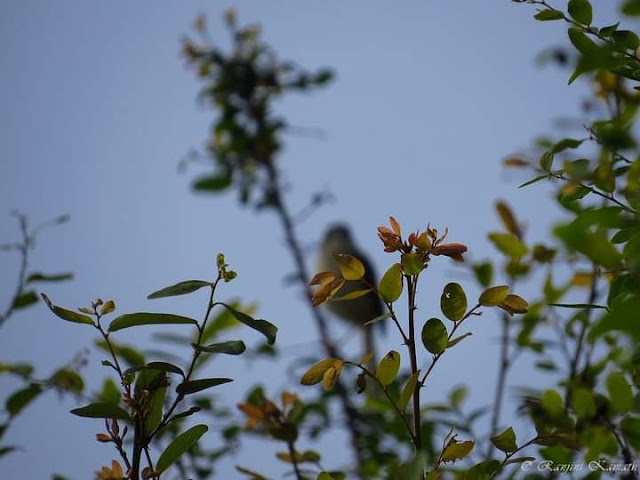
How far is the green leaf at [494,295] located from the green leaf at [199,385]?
1.10 feet

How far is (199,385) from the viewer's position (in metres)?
0.90

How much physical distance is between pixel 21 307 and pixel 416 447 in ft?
3.46

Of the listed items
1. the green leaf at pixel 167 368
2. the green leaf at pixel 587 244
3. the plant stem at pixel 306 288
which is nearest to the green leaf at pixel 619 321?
the green leaf at pixel 587 244

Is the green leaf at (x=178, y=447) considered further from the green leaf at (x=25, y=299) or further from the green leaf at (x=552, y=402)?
the green leaf at (x=25, y=299)

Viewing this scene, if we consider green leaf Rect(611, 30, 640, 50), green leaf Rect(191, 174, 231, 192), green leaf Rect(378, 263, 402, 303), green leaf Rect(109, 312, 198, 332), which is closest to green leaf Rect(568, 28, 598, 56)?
green leaf Rect(611, 30, 640, 50)

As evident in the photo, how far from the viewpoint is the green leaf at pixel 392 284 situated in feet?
2.97

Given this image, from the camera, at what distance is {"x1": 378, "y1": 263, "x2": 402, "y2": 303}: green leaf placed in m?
0.91

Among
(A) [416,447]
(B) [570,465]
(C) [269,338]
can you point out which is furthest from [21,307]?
(B) [570,465]

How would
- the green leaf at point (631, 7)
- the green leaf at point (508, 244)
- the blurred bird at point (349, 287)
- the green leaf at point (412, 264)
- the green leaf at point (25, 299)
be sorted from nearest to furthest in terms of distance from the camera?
the green leaf at point (631, 7) < the green leaf at point (412, 264) < the green leaf at point (508, 244) < the green leaf at point (25, 299) < the blurred bird at point (349, 287)

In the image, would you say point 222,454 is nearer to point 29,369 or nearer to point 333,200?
point 29,369

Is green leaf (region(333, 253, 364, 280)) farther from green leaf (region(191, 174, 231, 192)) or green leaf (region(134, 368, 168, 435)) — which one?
green leaf (region(191, 174, 231, 192))

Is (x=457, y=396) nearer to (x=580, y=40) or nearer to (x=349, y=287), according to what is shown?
(x=580, y=40)

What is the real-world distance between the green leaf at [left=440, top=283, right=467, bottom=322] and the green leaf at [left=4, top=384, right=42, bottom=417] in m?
1.00

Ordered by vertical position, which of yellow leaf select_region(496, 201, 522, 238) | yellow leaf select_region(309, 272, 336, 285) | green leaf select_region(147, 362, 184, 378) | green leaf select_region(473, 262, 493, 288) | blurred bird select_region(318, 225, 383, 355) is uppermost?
blurred bird select_region(318, 225, 383, 355)
